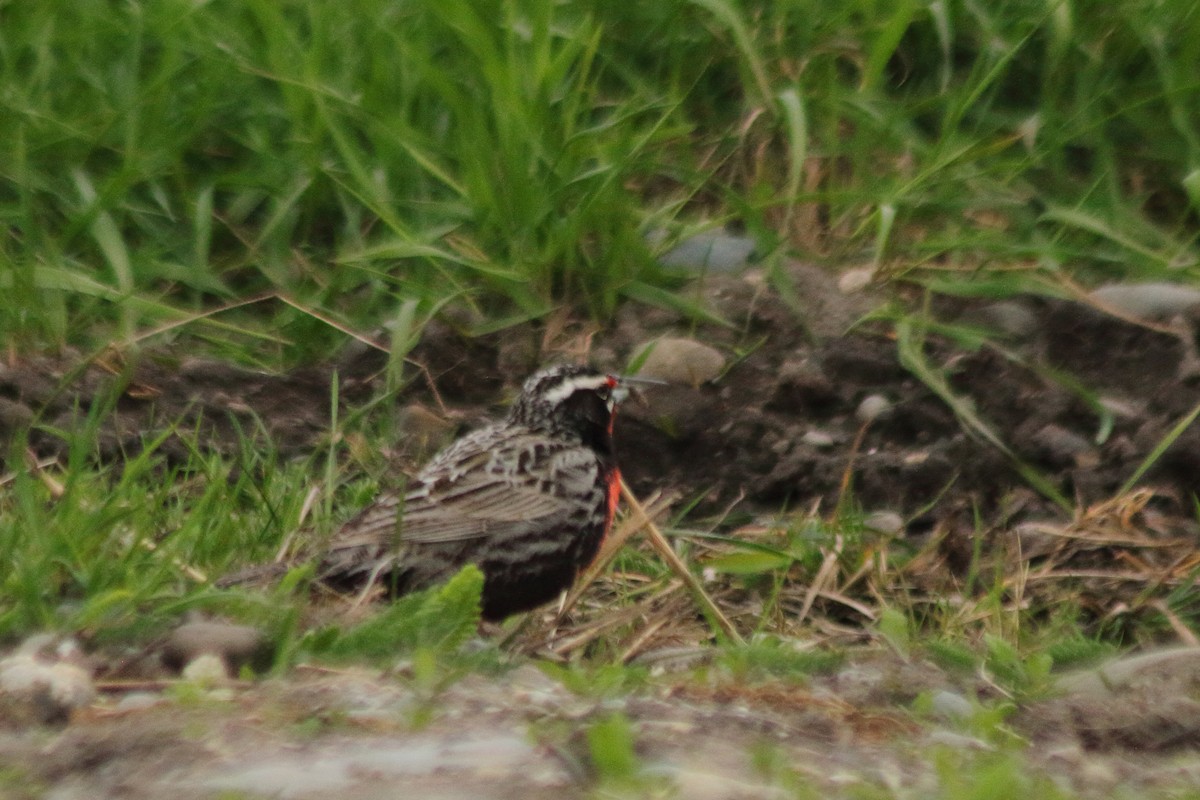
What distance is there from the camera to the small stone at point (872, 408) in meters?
6.19

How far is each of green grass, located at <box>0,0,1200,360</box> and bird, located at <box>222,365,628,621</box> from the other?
3.49ft

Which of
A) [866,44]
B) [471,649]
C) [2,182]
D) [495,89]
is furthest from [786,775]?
[2,182]

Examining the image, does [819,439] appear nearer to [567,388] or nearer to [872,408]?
[872,408]

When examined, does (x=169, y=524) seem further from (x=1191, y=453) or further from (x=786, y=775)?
(x=1191, y=453)

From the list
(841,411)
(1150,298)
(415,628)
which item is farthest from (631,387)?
(415,628)

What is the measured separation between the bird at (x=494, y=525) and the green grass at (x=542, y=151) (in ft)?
3.49

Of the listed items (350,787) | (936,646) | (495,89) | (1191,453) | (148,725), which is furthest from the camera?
(495,89)

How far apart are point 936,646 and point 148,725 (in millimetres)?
1906

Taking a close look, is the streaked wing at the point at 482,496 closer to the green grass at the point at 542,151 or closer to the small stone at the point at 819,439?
the small stone at the point at 819,439

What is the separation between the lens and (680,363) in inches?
252

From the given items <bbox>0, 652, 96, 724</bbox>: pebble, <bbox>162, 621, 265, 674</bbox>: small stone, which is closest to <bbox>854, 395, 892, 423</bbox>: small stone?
<bbox>162, 621, 265, 674</bbox>: small stone

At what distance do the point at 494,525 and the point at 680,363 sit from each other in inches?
50.7

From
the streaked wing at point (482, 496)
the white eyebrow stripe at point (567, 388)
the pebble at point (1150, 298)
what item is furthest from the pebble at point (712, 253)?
the streaked wing at point (482, 496)

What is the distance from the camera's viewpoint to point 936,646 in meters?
4.43
